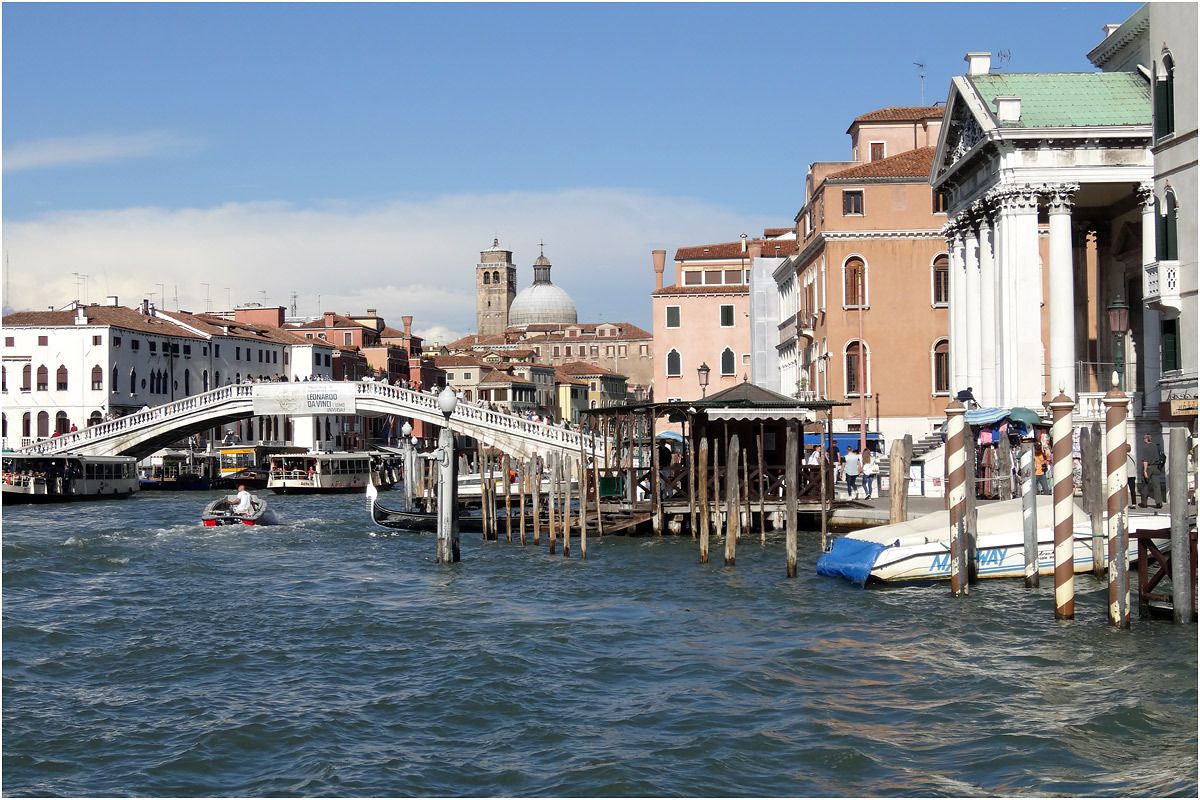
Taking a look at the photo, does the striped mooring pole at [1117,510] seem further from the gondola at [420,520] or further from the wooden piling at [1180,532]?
the gondola at [420,520]

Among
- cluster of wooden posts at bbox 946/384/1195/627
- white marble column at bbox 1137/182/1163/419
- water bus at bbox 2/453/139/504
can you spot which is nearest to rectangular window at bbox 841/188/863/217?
white marble column at bbox 1137/182/1163/419

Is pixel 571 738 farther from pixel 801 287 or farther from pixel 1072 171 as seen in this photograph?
pixel 801 287

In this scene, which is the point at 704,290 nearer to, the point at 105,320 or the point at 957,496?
the point at 105,320

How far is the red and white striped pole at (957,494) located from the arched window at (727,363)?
36573 millimetres

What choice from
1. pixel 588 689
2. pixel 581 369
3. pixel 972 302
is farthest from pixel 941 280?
pixel 581 369

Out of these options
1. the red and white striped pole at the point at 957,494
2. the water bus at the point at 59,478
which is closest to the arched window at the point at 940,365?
the red and white striped pole at the point at 957,494

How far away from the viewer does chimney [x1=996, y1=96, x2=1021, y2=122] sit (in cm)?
2247

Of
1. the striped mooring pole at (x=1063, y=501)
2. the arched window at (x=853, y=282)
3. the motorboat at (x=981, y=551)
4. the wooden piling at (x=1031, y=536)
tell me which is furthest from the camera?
the arched window at (x=853, y=282)

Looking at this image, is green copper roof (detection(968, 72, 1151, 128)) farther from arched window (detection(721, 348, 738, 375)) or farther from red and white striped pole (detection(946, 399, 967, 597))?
arched window (detection(721, 348, 738, 375))

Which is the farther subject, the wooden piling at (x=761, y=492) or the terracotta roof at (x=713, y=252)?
the terracotta roof at (x=713, y=252)

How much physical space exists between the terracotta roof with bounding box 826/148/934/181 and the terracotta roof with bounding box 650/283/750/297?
56.6 feet

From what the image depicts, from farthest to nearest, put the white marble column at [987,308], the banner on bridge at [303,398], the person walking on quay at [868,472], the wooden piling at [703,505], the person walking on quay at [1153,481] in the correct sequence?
the banner on bridge at [303,398] → the white marble column at [987,308] → the person walking on quay at [868,472] → the person walking on quay at [1153,481] → the wooden piling at [703,505]

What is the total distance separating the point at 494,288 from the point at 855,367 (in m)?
104

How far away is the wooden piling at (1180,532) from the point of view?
11.5m
